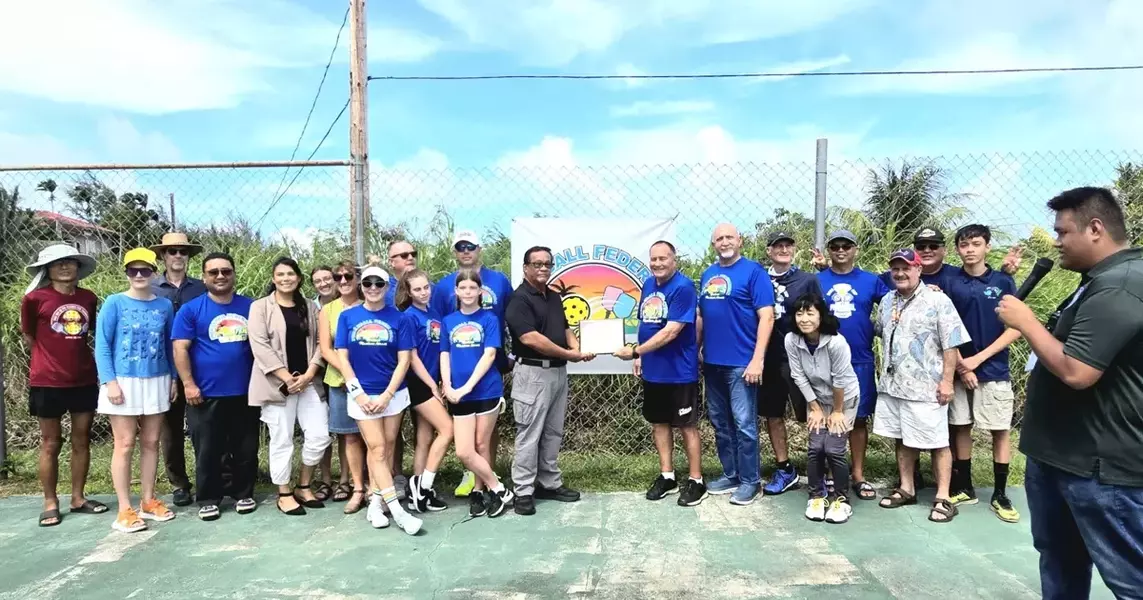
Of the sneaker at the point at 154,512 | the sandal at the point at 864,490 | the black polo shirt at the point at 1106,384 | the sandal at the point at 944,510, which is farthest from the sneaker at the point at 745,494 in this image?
the sneaker at the point at 154,512

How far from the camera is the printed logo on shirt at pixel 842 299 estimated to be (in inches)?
182

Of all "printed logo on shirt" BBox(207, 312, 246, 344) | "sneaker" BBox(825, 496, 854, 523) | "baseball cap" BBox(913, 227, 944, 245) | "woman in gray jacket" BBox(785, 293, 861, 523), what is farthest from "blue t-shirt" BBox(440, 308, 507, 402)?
"baseball cap" BBox(913, 227, 944, 245)

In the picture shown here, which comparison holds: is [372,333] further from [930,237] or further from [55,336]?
[930,237]

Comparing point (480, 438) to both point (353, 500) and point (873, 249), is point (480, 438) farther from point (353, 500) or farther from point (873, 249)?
point (873, 249)

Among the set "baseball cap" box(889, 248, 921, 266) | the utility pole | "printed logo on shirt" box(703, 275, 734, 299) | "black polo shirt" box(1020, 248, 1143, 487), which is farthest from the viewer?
the utility pole

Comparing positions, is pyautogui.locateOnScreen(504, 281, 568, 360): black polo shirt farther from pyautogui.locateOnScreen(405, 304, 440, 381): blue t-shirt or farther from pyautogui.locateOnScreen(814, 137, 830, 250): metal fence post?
→ pyautogui.locateOnScreen(814, 137, 830, 250): metal fence post

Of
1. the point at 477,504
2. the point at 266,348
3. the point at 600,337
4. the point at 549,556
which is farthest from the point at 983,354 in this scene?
the point at 266,348

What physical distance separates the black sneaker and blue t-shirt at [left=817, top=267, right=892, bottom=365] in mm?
1548

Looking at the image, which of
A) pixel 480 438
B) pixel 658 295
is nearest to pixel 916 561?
pixel 658 295

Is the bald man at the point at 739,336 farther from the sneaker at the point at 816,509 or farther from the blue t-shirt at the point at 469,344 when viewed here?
the blue t-shirt at the point at 469,344

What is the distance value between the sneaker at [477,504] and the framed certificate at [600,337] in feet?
4.46

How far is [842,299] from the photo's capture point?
4.66m

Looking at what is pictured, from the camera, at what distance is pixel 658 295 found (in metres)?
4.73

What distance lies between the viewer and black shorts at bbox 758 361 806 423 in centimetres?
477
